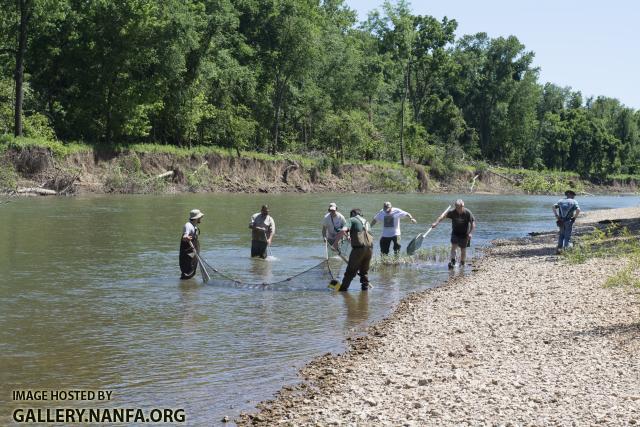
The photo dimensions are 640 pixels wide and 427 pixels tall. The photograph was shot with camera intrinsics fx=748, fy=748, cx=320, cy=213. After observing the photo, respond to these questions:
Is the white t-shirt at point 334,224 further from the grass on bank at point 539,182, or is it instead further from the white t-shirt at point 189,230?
the grass on bank at point 539,182

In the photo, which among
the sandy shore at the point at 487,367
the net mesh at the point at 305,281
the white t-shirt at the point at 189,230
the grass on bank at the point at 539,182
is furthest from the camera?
the grass on bank at the point at 539,182

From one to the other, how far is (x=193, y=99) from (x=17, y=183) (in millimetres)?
18660

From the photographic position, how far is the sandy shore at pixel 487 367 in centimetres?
738

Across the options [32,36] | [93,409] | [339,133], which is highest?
[32,36]

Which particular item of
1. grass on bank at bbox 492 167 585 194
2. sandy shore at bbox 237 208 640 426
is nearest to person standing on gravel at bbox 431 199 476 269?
sandy shore at bbox 237 208 640 426

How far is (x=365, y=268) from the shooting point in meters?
15.5

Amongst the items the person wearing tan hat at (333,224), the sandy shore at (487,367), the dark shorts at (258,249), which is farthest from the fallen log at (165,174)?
the sandy shore at (487,367)

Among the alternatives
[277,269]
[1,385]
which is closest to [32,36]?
[277,269]

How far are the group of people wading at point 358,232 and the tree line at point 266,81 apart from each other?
104 feet

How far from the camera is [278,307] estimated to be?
1392 centimetres

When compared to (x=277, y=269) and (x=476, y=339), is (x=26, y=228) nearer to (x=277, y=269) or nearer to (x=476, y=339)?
(x=277, y=269)

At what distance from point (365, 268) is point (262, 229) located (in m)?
5.05

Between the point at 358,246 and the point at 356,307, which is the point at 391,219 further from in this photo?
the point at 356,307

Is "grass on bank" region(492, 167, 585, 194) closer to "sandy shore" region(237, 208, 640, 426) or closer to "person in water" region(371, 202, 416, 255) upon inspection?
"person in water" region(371, 202, 416, 255)
